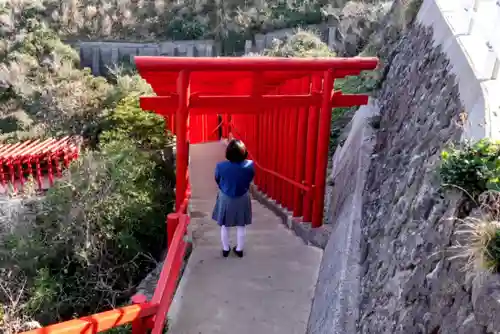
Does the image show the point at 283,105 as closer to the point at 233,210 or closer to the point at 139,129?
the point at 233,210

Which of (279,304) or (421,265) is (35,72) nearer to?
(279,304)

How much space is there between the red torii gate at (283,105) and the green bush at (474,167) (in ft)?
8.25

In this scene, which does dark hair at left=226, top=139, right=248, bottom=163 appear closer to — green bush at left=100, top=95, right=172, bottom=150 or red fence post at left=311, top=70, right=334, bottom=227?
red fence post at left=311, top=70, right=334, bottom=227

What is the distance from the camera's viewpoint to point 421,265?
2.70 m

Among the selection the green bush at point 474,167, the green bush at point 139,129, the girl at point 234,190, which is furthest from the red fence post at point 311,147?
the green bush at point 139,129

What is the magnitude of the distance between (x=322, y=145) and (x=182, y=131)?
5.15 ft

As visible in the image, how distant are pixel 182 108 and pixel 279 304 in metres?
2.15

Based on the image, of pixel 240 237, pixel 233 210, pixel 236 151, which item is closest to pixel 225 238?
pixel 240 237

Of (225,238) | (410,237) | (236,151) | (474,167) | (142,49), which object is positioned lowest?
(142,49)

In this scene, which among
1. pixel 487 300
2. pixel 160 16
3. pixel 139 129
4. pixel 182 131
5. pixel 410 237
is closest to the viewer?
pixel 487 300

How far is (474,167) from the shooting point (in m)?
2.44

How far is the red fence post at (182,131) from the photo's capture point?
15.4 feet

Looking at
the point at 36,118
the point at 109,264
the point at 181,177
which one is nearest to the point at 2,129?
the point at 36,118

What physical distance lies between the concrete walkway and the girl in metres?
0.29
